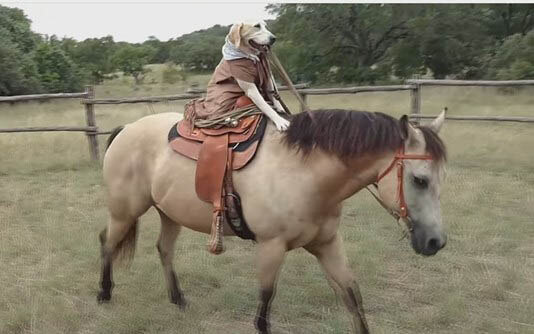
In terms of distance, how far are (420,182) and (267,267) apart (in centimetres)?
102

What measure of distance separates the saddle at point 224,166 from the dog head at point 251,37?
43cm

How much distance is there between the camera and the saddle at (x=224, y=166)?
3314 mm

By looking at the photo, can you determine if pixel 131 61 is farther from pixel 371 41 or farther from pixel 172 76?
pixel 371 41

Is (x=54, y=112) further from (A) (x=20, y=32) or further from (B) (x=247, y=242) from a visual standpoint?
(A) (x=20, y=32)

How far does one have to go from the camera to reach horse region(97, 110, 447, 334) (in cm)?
280

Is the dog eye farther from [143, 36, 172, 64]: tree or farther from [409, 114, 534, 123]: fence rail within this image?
[143, 36, 172, 64]: tree

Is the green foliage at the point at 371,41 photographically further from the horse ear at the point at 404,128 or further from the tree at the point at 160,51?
the horse ear at the point at 404,128

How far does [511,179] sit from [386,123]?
5.34 m

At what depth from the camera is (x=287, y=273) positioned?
14.8 ft

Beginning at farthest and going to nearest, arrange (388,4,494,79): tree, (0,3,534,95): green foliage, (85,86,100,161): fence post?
1. (388,4,494,79): tree
2. (0,3,534,95): green foliage
3. (85,86,100,161): fence post

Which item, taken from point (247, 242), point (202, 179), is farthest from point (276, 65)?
point (247, 242)

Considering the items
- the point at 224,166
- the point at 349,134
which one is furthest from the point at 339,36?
the point at 349,134

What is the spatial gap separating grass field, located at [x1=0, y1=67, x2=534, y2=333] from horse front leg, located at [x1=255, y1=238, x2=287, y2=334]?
0.35 meters

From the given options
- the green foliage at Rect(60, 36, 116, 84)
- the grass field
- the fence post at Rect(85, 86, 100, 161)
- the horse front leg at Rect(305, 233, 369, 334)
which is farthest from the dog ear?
the green foliage at Rect(60, 36, 116, 84)
